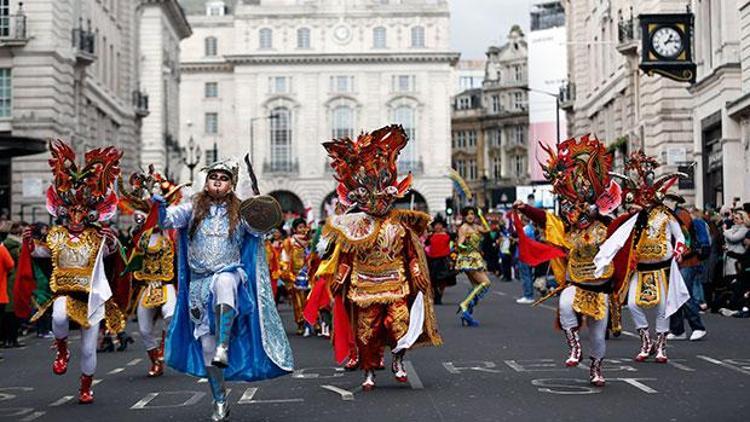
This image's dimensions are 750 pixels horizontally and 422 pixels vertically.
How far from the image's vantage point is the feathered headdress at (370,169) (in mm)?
12789

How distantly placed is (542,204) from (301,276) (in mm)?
40529

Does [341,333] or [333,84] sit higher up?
[333,84]

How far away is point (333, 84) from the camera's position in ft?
334

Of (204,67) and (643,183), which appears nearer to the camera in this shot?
(643,183)

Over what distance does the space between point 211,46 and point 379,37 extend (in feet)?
56.2

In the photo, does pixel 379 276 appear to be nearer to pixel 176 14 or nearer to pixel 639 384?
pixel 639 384

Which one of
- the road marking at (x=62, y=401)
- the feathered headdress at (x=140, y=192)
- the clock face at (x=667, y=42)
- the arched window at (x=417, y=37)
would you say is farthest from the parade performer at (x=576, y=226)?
the arched window at (x=417, y=37)

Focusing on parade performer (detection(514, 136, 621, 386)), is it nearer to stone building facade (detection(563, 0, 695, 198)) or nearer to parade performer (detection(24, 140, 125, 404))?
parade performer (detection(24, 140, 125, 404))

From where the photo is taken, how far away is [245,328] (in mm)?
10711

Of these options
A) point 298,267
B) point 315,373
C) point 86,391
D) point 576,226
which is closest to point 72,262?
point 86,391

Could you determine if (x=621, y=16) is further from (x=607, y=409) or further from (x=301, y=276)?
(x=607, y=409)

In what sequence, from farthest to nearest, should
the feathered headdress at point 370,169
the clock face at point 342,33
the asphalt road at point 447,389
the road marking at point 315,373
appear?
1. the clock face at point 342,33
2. the road marking at point 315,373
3. the feathered headdress at point 370,169
4. the asphalt road at point 447,389

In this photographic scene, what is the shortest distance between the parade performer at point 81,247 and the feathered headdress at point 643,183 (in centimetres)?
598

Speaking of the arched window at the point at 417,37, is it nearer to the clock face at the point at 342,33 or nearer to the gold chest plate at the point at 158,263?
the clock face at the point at 342,33
